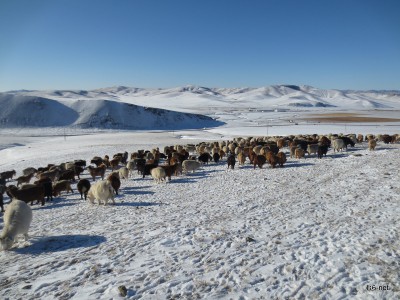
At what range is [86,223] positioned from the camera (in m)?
11.8

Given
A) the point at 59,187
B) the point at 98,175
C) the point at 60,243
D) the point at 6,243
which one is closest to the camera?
the point at 6,243

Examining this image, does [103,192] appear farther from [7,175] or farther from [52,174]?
[7,175]

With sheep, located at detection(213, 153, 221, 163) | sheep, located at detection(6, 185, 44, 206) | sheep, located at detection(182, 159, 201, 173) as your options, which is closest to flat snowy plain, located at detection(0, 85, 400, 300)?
sheep, located at detection(6, 185, 44, 206)

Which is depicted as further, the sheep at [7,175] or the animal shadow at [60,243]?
the sheep at [7,175]

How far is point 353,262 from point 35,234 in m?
9.61

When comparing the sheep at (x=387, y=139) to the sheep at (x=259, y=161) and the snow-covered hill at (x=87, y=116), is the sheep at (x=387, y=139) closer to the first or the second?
the sheep at (x=259, y=161)

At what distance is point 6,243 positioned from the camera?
9414 mm

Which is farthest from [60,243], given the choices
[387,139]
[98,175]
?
[387,139]

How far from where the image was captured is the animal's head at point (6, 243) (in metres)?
9.35

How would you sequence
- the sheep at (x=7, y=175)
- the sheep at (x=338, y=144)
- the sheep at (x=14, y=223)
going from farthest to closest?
the sheep at (x=338, y=144) → the sheep at (x=7, y=175) → the sheep at (x=14, y=223)

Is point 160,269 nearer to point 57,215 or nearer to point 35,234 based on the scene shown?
point 35,234

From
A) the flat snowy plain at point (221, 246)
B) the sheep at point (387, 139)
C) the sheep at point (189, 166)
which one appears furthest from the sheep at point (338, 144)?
the sheep at point (189, 166)

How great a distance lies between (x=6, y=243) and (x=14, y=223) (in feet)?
1.92

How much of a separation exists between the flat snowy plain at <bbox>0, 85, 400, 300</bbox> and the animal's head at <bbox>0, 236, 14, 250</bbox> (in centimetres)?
19
